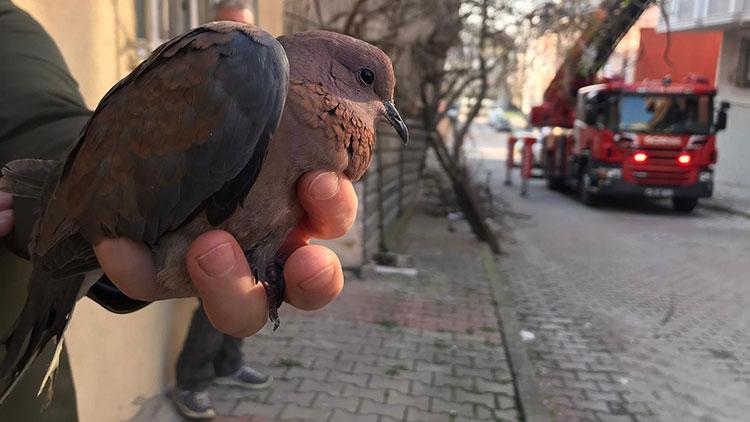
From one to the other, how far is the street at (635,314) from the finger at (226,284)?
3424 mm

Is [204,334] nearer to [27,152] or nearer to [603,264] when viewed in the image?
[27,152]

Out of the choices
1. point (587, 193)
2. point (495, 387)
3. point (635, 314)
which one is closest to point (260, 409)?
point (495, 387)

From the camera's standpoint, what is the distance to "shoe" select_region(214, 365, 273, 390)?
14.3 feet

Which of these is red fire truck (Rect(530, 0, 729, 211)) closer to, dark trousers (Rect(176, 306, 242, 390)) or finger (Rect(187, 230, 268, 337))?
dark trousers (Rect(176, 306, 242, 390))

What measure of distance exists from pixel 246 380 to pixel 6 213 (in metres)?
3.03

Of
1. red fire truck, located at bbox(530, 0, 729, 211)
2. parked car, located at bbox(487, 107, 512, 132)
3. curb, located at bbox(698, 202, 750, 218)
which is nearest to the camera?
red fire truck, located at bbox(530, 0, 729, 211)

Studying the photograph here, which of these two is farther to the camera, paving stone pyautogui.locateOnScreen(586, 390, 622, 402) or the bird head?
paving stone pyautogui.locateOnScreen(586, 390, 622, 402)

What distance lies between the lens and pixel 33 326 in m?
1.48

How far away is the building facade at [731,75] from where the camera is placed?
17234 mm

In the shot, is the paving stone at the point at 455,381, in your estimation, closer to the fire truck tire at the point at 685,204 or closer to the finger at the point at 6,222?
the finger at the point at 6,222

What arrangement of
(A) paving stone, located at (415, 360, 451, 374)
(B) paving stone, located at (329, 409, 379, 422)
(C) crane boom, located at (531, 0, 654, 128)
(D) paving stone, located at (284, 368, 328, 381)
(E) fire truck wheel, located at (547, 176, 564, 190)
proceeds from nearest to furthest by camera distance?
(B) paving stone, located at (329, 409, 379, 422)
(D) paving stone, located at (284, 368, 328, 381)
(A) paving stone, located at (415, 360, 451, 374)
(C) crane boom, located at (531, 0, 654, 128)
(E) fire truck wheel, located at (547, 176, 564, 190)

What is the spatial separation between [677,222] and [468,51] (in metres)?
6.08

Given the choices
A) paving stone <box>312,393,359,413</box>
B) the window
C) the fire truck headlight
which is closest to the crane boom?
the fire truck headlight

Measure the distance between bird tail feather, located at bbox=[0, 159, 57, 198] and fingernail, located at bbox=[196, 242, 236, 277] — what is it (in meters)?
0.49
